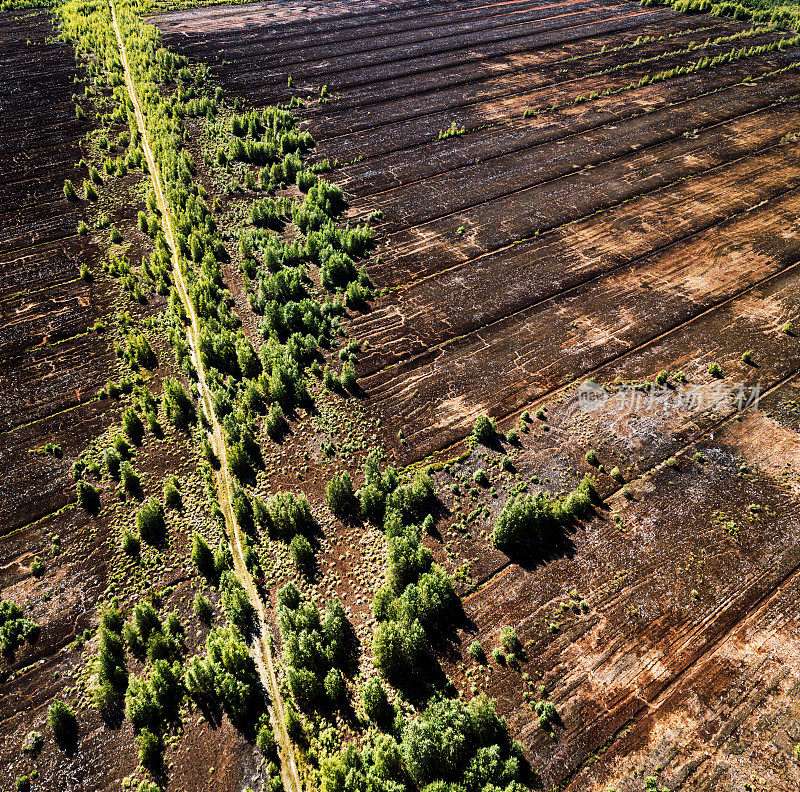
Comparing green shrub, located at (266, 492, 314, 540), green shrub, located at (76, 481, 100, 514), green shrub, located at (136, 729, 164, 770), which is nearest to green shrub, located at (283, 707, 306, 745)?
green shrub, located at (136, 729, 164, 770)

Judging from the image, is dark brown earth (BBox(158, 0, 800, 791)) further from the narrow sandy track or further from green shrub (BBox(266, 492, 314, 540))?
the narrow sandy track

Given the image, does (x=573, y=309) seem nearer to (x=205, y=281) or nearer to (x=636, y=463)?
(x=636, y=463)

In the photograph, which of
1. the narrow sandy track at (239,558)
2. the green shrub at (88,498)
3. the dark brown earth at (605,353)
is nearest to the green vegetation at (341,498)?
the dark brown earth at (605,353)

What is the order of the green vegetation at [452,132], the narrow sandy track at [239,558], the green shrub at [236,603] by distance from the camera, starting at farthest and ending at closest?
the green vegetation at [452,132] → the green shrub at [236,603] → the narrow sandy track at [239,558]

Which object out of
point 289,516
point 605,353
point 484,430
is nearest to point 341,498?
point 289,516

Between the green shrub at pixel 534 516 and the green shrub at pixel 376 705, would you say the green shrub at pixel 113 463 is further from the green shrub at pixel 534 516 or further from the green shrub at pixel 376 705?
the green shrub at pixel 534 516

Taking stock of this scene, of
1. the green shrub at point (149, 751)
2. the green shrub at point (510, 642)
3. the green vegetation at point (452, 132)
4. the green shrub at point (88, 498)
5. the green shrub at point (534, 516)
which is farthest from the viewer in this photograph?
the green vegetation at point (452, 132)
